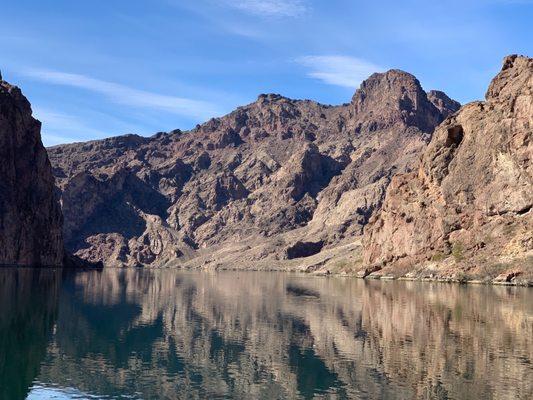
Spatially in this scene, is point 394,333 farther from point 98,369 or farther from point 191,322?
point 98,369

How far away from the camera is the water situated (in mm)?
40969

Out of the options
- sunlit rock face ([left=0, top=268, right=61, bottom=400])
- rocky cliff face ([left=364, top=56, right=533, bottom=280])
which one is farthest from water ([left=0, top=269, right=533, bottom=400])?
rocky cliff face ([left=364, top=56, right=533, bottom=280])

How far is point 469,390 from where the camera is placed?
40.2 metres

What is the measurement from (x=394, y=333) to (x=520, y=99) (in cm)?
15000

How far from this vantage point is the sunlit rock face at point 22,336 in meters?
41.4

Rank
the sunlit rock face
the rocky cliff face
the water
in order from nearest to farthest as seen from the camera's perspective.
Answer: the water < the sunlit rock face < the rocky cliff face

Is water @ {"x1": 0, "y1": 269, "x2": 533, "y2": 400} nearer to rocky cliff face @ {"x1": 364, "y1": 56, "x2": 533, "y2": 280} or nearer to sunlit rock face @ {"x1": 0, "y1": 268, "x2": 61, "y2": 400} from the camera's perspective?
sunlit rock face @ {"x1": 0, "y1": 268, "x2": 61, "y2": 400}

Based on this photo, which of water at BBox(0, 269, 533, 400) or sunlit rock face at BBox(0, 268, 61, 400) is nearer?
water at BBox(0, 269, 533, 400)

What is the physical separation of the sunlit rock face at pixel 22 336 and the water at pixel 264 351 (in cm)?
12

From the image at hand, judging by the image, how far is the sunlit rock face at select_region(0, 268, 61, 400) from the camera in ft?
136

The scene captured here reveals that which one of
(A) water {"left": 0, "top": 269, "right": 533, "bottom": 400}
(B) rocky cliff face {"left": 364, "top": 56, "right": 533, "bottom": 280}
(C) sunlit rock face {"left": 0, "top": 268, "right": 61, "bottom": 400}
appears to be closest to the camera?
(A) water {"left": 0, "top": 269, "right": 533, "bottom": 400}

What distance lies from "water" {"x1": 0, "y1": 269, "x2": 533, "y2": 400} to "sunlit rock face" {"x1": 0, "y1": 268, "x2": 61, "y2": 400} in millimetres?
123

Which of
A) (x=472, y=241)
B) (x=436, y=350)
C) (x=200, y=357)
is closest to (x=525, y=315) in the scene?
(x=436, y=350)

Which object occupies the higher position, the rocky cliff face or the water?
the rocky cliff face
